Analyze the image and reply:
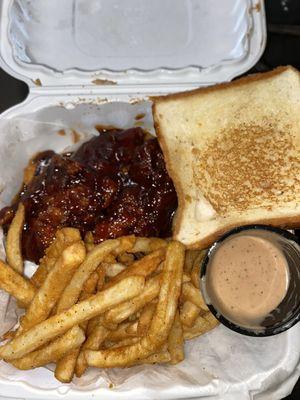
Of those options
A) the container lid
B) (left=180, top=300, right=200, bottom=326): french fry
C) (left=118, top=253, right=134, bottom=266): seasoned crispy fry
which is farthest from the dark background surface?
(left=180, top=300, right=200, bottom=326): french fry

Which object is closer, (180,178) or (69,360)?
(69,360)

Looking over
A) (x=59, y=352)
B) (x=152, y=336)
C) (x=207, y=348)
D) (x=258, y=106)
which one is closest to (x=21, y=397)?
(x=59, y=352)

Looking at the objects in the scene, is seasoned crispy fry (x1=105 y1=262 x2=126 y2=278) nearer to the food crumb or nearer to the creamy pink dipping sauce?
the creamy pink dipping sauce

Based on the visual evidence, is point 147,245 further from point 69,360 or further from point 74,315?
point 69,360

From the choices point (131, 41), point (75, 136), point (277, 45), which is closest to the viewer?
point (131, 41)

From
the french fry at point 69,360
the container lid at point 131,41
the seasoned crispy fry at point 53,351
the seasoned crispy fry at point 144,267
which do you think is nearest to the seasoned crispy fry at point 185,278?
the seasoned crispy fry at point 144,267

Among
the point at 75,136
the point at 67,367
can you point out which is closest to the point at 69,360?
the point at 67,367
